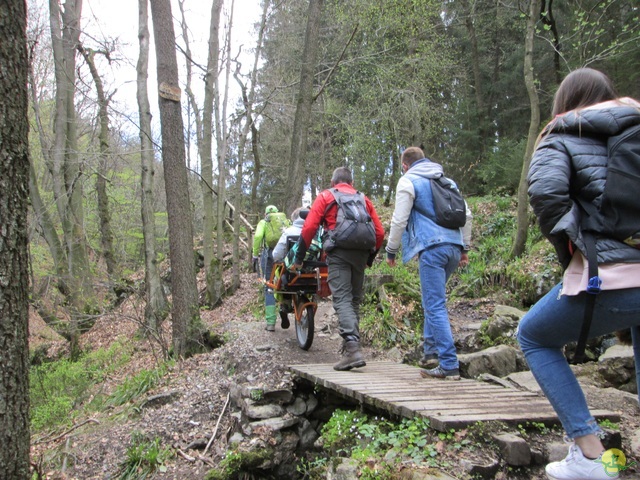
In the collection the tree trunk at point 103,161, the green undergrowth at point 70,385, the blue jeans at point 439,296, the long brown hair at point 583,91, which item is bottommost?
the green undergrowth at point 70,385

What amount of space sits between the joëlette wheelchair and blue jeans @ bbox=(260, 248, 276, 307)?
38.7 inches

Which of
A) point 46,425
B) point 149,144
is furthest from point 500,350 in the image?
point 149,144

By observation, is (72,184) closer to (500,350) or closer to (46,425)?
(46,425)

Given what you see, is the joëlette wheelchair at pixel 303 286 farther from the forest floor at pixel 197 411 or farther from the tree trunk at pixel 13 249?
the tree trunk at pixel 13 249

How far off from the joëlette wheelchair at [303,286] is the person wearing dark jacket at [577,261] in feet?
13.0

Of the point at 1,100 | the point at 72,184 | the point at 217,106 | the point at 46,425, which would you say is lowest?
the point at 46,425

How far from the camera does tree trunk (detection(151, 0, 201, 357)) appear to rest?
8.49 meters

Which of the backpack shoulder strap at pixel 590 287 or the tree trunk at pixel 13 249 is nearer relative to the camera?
the backpack shoulder strap at pixel 590 287

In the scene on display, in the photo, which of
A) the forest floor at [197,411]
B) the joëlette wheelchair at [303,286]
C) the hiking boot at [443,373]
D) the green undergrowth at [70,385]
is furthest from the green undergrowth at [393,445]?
the green undergrowth at [70,385]

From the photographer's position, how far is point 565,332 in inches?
96.1

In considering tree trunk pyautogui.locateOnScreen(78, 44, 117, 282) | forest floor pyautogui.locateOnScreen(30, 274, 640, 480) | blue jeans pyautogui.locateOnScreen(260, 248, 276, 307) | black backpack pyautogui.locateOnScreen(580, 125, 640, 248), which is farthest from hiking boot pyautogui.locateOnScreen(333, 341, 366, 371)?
tree trunk pyautogui.locateOnScreen(78, 44, 117, 282)

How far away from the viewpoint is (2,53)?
10.9 feet

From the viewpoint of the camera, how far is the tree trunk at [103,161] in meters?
14.8

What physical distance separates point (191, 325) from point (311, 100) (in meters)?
5.86
